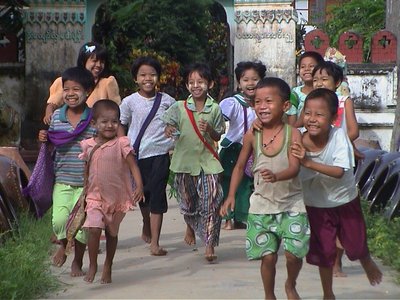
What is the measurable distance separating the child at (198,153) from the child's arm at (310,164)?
223 cm

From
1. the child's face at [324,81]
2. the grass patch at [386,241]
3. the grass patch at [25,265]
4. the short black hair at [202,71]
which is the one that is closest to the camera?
the grass patch at [25,265]

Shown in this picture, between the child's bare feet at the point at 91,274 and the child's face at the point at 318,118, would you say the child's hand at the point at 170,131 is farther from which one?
the child's face at the point at 318,118

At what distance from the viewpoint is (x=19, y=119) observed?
15.9 metres

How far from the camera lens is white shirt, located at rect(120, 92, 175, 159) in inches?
354

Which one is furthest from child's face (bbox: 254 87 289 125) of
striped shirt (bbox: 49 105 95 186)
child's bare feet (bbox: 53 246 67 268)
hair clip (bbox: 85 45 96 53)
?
hair clip (bbox: 85 45 96 53)

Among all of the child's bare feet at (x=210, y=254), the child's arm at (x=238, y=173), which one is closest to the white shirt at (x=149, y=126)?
the child's bare feet at (x=210, y=254)

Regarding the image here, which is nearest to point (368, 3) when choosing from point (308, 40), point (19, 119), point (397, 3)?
point (397, 3)

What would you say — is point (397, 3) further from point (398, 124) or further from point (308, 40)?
point (398, 124)

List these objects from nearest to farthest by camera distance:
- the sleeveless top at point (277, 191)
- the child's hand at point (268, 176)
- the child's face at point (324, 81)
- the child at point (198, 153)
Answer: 1. the child's hand at point (268, 176)
2. the sleeveless top at point (277, 191)
3. the child's face at point (324, 81)
4. the child at point (198, 153)

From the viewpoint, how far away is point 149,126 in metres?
8.98

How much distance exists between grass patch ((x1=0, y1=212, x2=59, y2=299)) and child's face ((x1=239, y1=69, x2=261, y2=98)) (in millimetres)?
2100

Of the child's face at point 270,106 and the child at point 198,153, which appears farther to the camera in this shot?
the child at point 198,153

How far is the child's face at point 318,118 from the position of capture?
→ 21.0 ft

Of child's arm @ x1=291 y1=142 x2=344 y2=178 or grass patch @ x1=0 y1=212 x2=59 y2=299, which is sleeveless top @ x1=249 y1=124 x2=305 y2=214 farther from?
grass patch @ x1=0 y1=212 x2=59 y2=299
